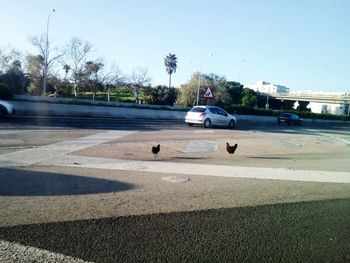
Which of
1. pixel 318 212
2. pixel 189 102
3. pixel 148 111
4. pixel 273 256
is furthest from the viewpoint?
pixel 189 102

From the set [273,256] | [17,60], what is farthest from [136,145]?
[17,60]

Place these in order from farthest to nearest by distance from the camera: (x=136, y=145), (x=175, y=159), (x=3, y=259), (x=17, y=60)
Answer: (x=17, y=60), (x=136, y=145), (x=175, y=159), (x=3, y=259)

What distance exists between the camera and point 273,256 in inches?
183

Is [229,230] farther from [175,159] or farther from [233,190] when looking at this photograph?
[175,159]

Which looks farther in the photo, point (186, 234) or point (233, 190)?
point (233, 190)

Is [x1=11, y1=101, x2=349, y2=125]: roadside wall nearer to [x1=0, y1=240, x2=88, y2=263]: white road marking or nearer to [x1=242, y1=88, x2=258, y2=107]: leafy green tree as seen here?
[x1=0, y1=240, x2=88, y2=263]: white road marking

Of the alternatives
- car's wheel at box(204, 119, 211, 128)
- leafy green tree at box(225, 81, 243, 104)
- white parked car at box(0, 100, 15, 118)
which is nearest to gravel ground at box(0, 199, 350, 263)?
→ white parked car at box(0, 100, 15, 118)

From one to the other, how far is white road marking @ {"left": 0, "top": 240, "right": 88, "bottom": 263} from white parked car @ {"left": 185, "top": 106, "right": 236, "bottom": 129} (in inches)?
914

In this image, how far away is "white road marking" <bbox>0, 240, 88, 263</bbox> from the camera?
416 centimetres

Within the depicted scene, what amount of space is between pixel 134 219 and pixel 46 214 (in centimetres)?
125

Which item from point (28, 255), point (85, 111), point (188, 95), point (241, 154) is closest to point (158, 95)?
point (188, 95)

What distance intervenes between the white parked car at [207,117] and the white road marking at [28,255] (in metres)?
23.2

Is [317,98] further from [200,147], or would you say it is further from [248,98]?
[200,147]

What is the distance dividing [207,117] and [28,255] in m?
23.7
